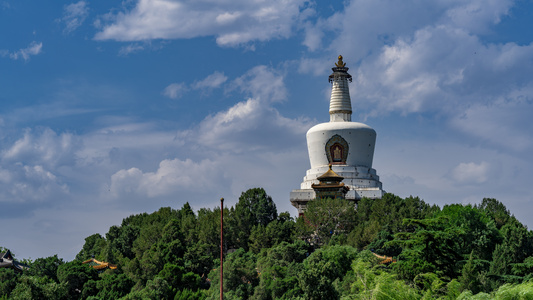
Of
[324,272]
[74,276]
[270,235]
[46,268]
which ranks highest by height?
[270,235]

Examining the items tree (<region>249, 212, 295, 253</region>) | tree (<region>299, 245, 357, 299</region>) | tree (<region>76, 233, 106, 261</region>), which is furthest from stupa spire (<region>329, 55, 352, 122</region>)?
tree (<region>299, 245, 357, 299</region>)

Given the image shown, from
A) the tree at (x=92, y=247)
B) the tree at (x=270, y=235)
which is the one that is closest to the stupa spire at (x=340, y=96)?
the tree at (x=270, y=235)

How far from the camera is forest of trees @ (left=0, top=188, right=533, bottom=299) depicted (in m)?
41.7

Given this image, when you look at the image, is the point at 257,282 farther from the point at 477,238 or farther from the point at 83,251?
the point at 83,251

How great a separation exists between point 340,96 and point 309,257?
29.3m

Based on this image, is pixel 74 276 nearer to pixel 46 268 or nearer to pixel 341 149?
pixel 46 268

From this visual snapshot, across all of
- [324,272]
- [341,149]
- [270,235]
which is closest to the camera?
[324,272]

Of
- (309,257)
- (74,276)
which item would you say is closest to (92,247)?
(74,276)

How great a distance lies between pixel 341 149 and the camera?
7200cm

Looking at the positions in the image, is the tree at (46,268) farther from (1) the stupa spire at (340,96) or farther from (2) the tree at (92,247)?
(1) the stupa spire at (340,96)

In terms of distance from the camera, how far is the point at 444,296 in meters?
36.4

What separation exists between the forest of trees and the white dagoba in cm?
734

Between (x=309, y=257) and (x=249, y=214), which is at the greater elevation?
(x=249, y=214)

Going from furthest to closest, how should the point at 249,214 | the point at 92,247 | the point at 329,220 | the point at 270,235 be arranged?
the point at 92,247, the point at 249,214, the point at 329,220, the point at 270,235
